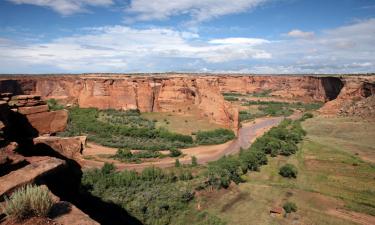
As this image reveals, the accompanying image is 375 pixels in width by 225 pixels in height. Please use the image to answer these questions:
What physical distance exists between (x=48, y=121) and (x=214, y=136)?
3881 centimetres

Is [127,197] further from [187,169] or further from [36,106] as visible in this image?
[36,106]

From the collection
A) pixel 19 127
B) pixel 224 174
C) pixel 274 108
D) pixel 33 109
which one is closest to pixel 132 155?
pixel 224 174

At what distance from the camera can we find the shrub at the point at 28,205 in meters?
6.49

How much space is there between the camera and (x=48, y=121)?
1372 centimetres

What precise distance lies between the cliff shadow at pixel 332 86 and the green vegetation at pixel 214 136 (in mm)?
50402

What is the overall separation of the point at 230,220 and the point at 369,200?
511 inches

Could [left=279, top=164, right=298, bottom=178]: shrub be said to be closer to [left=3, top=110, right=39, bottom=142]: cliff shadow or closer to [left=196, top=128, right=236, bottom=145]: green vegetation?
[left=196, top=128, right=236, bottom=145]: green vegetation

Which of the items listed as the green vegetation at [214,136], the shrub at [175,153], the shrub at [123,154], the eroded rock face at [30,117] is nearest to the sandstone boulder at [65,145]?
the eroded rock face at [30,117]

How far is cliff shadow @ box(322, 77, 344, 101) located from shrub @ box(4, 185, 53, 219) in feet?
303

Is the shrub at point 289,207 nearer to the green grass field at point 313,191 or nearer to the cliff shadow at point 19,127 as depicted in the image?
the green grass field at point 313,191

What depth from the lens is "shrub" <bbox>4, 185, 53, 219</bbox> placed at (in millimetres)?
6492

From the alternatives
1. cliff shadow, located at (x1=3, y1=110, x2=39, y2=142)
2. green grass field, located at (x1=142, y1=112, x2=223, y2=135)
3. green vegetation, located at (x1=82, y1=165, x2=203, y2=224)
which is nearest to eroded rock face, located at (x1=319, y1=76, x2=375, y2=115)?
green grass field, located at (x1=142, y1=112, x2=223, y2=135)

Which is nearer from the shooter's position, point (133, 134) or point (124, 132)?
point (133, 134)

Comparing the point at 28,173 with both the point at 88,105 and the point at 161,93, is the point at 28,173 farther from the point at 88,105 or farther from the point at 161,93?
the point at 88,105
